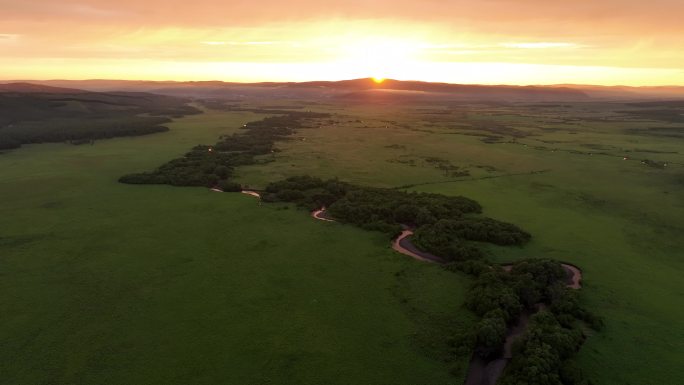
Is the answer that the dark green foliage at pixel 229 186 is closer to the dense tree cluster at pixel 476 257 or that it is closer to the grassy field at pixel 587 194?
the dense tree cluster at pixel 476 257

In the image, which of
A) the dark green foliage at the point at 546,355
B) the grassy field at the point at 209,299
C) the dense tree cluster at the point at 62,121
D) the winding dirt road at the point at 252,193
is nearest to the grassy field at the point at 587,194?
the dark green foliage at the point at 546,355

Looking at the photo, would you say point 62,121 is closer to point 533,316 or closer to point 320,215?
point 320,215

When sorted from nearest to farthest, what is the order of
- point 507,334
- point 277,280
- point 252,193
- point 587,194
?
point 507,334, point 277,280, point 587,194, point 252,193

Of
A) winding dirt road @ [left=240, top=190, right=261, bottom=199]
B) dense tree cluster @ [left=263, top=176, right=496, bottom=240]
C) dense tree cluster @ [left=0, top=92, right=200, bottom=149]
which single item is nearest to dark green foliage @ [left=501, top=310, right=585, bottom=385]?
dense tree cluster @ [left=263, top=176, right=496, bottom=240]

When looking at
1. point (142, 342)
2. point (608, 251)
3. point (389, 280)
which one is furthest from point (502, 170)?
point (142, 342)

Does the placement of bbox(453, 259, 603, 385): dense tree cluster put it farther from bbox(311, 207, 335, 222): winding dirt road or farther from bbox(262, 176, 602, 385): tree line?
bbox(311, 207, 335, 222): winding dirt road

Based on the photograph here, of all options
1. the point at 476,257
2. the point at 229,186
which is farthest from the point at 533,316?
the point at 229,186
